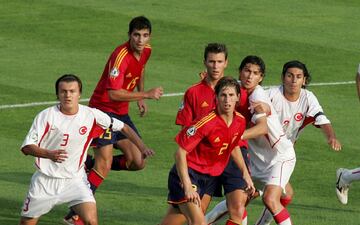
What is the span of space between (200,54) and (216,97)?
12352 mm

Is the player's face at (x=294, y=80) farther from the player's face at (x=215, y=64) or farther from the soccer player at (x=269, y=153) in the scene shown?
the player's face at (x=215, y=64)

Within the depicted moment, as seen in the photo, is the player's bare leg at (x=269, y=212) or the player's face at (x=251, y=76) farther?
the player's bare leg at (x=269, y=212)

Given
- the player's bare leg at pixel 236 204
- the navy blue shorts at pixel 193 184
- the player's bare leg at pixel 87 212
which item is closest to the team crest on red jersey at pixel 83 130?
the player's bare leg at pixel 87 212

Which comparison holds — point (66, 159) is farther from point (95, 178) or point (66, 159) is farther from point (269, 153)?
point (269, 153)

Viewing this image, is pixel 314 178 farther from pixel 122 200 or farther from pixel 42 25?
pixel 42 25

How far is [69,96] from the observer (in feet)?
46.2

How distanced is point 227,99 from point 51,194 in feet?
7.27

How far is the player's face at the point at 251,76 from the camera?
15031mm

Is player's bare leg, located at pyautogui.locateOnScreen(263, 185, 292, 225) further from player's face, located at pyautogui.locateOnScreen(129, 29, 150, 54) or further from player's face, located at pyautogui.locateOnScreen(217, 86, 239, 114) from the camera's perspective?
player's face, located at pyautogui.locateOnScreen(129, 29, 150, 54)

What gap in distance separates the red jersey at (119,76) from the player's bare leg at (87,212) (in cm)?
272

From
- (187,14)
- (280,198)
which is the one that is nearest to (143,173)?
(280,198)

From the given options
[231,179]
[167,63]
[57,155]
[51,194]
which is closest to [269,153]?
[231,179]

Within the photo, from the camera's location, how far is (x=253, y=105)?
14.8 m

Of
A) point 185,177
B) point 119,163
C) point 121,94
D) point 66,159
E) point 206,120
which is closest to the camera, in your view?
point 185,177
